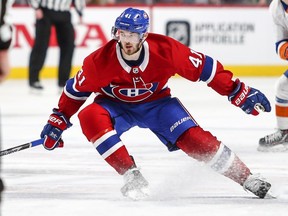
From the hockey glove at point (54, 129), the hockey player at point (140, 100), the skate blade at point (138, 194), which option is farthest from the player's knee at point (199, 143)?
the hockey glove at point (54, 129)

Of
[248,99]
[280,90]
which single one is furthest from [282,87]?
[248,99]

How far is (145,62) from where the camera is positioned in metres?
3.92

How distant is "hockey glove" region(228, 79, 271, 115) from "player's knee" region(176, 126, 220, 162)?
0.19 metres

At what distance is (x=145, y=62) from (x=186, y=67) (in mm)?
160

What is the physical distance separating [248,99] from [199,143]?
0.28 metres

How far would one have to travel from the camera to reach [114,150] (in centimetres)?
380

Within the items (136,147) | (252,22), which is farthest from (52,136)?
(252,22)

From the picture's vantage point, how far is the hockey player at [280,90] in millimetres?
5289

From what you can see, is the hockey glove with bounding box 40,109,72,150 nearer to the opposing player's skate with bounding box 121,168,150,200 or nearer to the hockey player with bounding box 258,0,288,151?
the opposing player's skate with bounding box 121,168,150,200

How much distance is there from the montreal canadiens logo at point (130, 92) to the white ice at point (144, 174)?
1.21 ft

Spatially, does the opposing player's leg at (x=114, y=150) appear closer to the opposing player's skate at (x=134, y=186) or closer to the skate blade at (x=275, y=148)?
the opposing player's skate at (x=134, y=186)

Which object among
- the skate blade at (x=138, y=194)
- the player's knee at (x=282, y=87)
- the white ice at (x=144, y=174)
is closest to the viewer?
the white ice at (x=144, y=174)

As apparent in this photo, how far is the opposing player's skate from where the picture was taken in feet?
12.2

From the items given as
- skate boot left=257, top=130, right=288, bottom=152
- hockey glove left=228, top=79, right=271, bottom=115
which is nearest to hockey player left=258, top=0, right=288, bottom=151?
skate boot left=257, top=130, right=288, bottom=152
